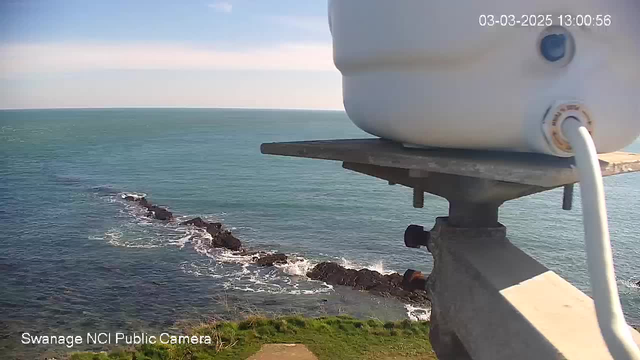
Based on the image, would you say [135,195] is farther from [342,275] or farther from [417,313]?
[417,313]

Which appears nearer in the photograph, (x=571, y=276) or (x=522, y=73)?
(x=522, y=73)

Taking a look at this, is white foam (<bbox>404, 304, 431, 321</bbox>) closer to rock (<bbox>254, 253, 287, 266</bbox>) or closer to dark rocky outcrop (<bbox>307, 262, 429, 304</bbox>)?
dark rocky outcrop (<bbox>307, 262, 429, 304</bbox>)

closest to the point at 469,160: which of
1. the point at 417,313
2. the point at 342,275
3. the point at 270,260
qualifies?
the point at 417,313

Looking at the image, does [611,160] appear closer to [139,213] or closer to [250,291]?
[250,291]

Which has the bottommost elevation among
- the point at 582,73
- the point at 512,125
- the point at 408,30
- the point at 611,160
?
the point at 611,160

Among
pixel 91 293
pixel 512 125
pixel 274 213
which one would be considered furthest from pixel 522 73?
pixel 274 213

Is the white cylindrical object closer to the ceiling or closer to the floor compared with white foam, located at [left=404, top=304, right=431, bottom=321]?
closer to the ceiling

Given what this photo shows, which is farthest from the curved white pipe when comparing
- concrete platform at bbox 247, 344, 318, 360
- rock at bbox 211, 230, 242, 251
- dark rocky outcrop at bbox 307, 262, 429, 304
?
rock at bbox 211, 230, 242, 251
